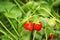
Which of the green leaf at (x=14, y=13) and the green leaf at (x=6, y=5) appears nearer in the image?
the green leaf at (x=14, y=13)

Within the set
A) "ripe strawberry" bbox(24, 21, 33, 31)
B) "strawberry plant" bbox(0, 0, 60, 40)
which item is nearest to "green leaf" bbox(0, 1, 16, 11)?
"strawberry plant" bbox(0, 0, 60, 40)

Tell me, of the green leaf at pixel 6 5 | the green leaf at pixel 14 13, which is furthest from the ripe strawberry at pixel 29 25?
→ the green leaf at pixel 6 5

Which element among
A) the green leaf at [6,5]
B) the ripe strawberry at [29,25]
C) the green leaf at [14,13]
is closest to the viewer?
the ripe strawberry at [29,25]

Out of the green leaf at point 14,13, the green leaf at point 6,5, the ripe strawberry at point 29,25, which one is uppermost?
the green leaf at point 6,5

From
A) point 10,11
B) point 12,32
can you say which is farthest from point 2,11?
point 12,32

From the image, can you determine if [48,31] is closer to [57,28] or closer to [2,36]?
[57,28]

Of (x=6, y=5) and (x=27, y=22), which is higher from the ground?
(x=6, y=5)

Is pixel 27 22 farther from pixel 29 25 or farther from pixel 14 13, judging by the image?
pixel 14 13

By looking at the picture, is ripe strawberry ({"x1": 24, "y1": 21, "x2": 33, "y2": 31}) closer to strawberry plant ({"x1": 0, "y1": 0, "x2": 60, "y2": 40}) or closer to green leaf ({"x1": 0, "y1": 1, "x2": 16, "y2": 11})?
strawberry plant ({"x1": 0, "y1": 0, "x2": 60, "y2": 40})

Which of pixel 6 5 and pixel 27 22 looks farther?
pixel 6 5

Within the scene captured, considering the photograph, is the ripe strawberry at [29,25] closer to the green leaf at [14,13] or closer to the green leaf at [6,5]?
the green leaf at [14,13]

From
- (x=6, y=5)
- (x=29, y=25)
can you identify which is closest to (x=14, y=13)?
(x=6, y=5)
